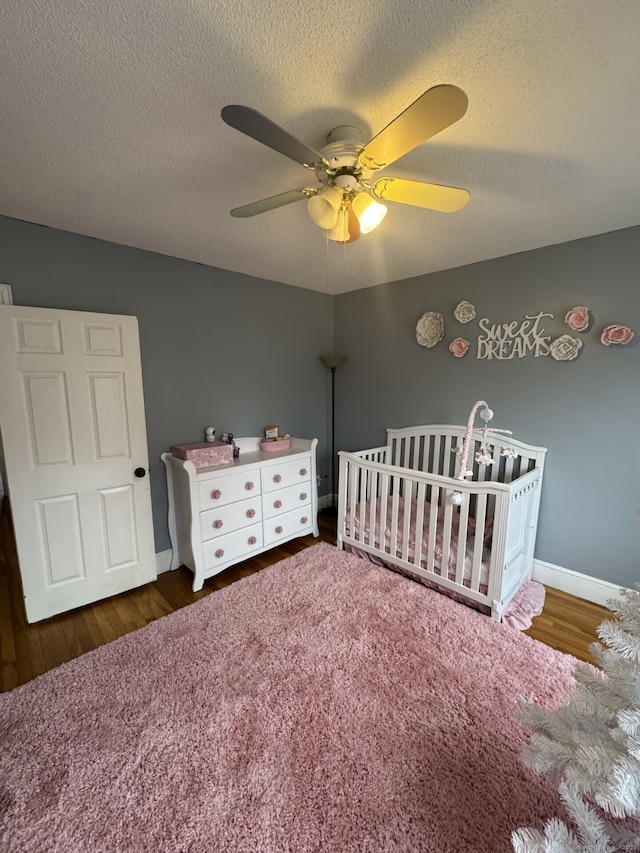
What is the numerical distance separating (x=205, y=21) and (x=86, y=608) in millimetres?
2858

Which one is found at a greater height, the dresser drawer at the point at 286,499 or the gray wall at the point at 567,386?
the gray wall at the point at 567,386

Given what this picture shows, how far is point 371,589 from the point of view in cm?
229

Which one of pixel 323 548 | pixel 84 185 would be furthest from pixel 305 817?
pixel 84 185

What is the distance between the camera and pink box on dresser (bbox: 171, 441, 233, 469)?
2405 mm

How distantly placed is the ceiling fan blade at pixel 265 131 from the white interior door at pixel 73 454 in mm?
1658

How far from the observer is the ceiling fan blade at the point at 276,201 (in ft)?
4.12

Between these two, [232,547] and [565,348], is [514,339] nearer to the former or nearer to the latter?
[565,348]

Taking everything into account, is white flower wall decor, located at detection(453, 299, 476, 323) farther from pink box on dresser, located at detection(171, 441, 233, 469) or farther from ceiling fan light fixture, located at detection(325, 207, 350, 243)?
pink box on dresser, located at detection(171, 441, 233, 469)

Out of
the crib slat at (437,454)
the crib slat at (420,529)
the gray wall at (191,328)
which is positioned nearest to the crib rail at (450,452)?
the crib slat at (437,454)

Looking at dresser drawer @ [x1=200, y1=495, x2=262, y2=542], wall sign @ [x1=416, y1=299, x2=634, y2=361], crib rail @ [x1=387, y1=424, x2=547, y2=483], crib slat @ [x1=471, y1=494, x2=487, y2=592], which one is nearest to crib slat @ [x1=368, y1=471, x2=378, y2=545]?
crib rail @ [x1=387, y1=424, x2=547, y2=483]

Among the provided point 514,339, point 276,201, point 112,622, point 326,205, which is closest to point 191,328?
point 276,201

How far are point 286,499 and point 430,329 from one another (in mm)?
1901

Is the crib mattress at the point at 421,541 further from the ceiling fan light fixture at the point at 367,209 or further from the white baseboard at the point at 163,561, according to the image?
the ceiling fan light fixture at the point at 367,209

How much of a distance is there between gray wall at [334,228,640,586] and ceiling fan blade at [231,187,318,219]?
1838 millimetres
